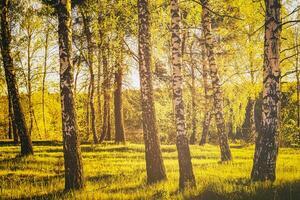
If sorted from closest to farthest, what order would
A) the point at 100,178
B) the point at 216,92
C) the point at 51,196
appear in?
the point at 51,196 < the point at 100,178 < the point at 216,92

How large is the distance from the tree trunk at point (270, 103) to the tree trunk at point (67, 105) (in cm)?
480

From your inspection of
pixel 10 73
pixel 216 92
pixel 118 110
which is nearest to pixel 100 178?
pixel 216 92

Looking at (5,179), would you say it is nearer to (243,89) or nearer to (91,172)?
(91,172)

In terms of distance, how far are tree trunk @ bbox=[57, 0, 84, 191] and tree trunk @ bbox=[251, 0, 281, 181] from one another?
480 cm

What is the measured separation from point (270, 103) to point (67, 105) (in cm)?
535

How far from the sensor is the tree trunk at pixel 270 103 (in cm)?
864

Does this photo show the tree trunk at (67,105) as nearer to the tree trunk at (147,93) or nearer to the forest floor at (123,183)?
the forest floor at (123,183)

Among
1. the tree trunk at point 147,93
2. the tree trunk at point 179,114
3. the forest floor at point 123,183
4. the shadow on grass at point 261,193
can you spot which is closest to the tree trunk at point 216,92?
the forest floor at point 123,183

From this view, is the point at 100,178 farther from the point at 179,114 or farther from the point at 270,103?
the point at 270,103

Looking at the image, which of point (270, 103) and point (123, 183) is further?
point (123, 183)

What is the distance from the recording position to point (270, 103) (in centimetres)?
866

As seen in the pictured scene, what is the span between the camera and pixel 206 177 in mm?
10102

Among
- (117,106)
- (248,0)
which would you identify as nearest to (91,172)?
(248,0)

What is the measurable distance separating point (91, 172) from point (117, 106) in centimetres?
1184
